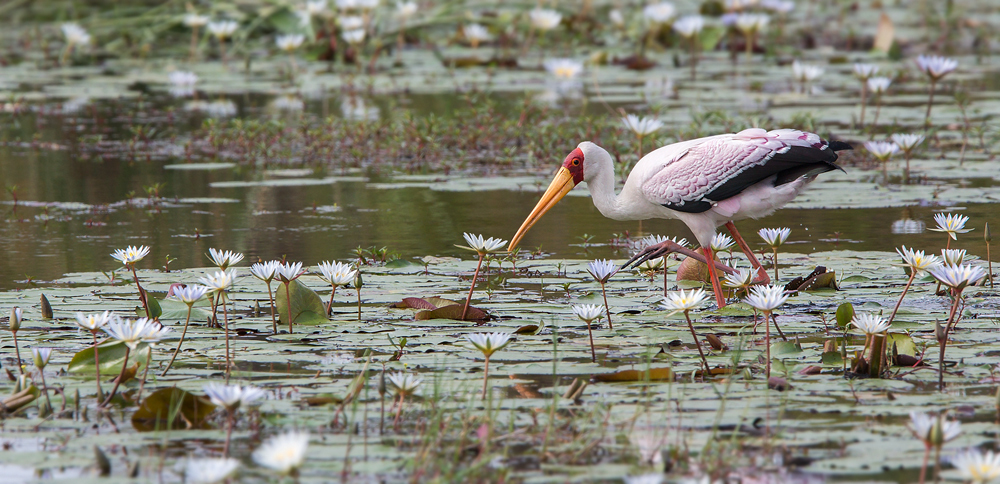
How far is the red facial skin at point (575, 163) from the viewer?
5945 mm

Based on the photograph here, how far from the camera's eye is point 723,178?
17.7 ft

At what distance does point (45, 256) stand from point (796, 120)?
538 centimetres

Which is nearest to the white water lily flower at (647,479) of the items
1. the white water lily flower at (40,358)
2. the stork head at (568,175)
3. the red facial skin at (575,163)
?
the white water lily flower at (40,358)

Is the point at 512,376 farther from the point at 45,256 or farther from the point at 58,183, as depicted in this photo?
the point at 58,183

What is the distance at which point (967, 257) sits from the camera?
18.7ft

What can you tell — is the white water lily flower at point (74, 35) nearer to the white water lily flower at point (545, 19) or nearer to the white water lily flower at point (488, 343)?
the white water lily flower at point (545, 19)

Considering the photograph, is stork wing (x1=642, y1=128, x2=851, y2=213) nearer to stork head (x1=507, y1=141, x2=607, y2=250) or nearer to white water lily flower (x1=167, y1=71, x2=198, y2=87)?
stork head (x1=507, y1=141, x2=607, y2=250)

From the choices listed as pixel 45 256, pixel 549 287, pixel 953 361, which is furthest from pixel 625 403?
pixel 45 256

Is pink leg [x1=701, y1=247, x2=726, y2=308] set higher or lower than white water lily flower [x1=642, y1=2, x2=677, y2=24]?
lower

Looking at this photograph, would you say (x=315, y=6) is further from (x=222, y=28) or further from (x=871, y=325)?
(x=871, y=325)

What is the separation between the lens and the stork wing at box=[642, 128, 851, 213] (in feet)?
17.5

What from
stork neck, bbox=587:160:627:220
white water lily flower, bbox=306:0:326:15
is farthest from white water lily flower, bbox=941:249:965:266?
white water lily flower, bbox=306:0:326:15

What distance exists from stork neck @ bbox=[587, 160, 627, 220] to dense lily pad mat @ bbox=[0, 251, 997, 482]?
560 mm

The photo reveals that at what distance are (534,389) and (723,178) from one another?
184 cm
